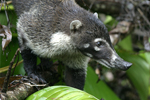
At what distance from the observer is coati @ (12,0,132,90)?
2309 mm

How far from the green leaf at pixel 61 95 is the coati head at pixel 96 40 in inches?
22.9

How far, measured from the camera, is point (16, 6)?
3.14 m

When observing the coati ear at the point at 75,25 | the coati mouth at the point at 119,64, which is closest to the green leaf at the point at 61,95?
the coati mouth at the point at 119,64

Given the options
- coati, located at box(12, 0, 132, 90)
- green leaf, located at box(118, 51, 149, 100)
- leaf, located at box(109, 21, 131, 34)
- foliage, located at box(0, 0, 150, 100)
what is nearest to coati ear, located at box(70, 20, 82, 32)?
coati, located at box(12, 0, 132, 90)

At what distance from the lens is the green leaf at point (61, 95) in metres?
1.82

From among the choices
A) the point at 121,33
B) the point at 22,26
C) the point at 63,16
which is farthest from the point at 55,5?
the point at 121,33

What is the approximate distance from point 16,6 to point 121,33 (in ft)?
6.70

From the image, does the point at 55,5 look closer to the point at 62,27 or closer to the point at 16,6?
the point at 62,27

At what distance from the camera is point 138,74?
13.0 ft

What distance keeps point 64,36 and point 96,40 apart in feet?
1.36

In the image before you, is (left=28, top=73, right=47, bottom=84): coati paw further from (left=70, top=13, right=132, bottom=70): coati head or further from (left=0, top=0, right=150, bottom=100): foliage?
(left=70, top=13, right=132, bottom=70): coati head

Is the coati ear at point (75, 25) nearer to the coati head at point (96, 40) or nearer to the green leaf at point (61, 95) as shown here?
the coati head at point (96, 40)

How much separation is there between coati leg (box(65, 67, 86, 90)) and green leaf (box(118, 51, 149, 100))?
4.07 ft

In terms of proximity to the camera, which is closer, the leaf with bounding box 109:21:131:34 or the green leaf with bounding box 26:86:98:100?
the green leaf with bounding box 26:86:98:100
